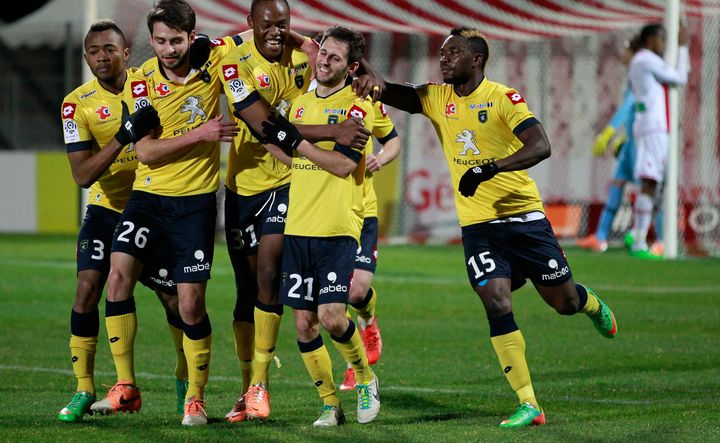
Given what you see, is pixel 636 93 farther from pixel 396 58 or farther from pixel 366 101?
pixel 366 101

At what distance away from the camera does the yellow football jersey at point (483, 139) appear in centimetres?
742

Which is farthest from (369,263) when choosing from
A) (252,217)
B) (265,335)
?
(265,335)

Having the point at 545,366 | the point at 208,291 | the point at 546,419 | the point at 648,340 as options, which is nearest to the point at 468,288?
the point at 208,291

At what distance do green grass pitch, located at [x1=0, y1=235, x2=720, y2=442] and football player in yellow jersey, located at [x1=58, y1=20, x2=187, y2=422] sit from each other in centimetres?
47

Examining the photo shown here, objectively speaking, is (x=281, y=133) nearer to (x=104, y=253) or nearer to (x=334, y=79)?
(x=334, y=79)

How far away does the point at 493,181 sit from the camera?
7.61 m

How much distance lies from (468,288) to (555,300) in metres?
6.48

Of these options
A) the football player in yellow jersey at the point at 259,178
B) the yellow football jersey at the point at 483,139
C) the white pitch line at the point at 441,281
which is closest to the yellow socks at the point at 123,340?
the football player in yellow jersey at the point at 259,178

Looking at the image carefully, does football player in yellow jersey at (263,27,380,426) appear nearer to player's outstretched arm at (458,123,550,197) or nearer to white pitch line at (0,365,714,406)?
player's outstretched arm at (458,123,550,197)

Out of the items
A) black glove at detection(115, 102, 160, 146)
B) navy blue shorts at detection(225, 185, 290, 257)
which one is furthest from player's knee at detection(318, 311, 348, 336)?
black glove at detection(115, 102, 160, 146)

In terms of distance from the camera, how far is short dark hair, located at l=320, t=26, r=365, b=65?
707cm

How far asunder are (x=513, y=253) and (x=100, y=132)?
8.01 feet

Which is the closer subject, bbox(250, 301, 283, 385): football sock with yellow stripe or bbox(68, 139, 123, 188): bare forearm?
bbox(68, 139, 123, 188): bare forearm

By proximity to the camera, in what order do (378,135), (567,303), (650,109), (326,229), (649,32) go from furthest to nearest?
1. (650,109)
2. (649,32)
3. (378,135)
4. (567,303)
5. (326,229)
